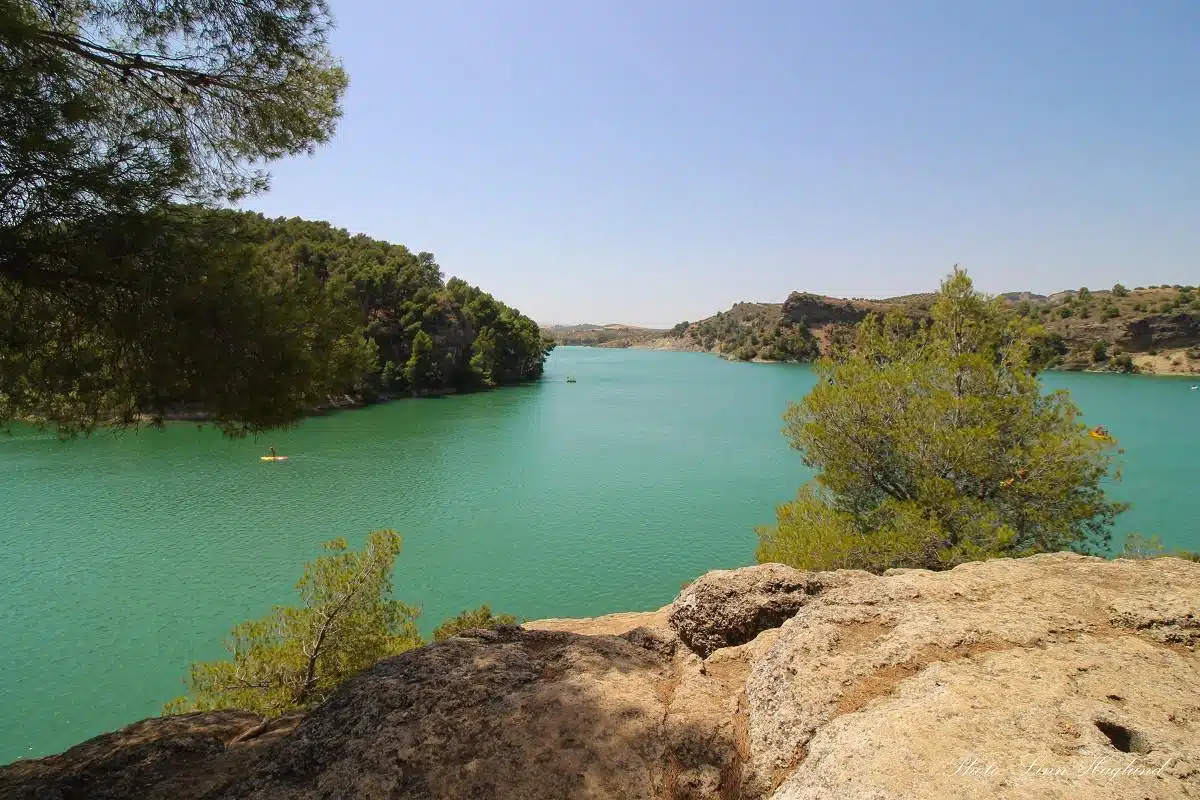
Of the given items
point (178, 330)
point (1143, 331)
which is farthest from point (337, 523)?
point (1143, 331)

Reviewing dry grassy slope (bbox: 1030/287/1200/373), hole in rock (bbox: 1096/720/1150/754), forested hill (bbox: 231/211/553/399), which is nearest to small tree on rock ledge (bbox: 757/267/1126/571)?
hole in rock (bbox: 1096/720/1150/754)

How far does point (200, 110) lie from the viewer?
6.74m

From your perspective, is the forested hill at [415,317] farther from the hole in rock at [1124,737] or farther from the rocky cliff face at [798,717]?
the hole in rock at [1124,737]

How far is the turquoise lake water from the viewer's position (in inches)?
583

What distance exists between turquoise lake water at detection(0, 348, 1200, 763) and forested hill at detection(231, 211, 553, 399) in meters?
17.6

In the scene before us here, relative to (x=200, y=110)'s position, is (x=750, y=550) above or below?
below

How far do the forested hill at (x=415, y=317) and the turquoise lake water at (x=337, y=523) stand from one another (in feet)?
57.6

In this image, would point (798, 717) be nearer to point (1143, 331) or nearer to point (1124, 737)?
point (1124, 737)

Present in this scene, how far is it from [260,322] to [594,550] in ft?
56.0

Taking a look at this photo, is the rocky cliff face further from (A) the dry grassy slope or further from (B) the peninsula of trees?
(A) the dry grassy slope

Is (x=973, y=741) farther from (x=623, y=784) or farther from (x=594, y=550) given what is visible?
(x=594, y=550)

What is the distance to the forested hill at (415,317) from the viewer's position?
62344 mm

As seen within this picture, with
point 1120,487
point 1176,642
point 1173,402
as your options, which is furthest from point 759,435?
point 1173,402

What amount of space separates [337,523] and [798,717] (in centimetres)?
2309
